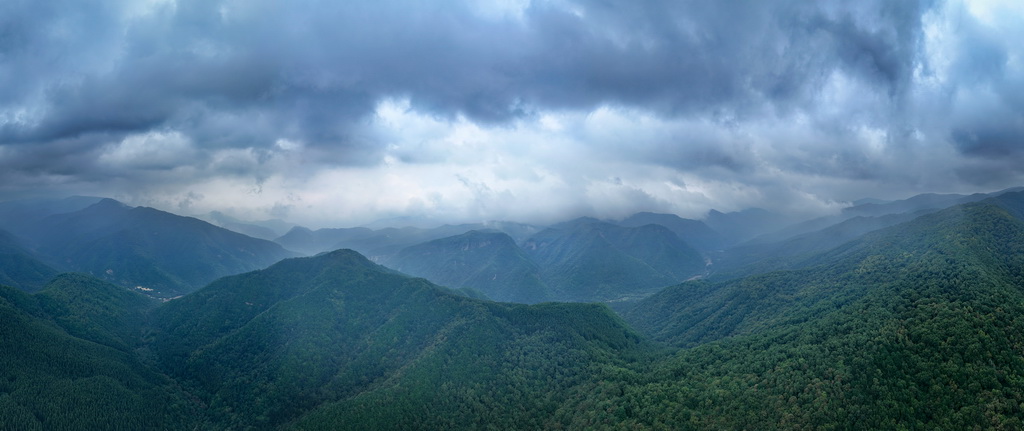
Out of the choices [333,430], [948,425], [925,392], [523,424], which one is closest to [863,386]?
[925,392]

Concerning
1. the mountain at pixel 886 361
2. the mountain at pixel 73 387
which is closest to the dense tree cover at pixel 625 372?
the mountain at pixel 886 361

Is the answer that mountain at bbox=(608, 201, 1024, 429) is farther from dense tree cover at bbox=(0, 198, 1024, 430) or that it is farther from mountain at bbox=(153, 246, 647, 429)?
mountain at bbox=(153, 246, 647, 429)

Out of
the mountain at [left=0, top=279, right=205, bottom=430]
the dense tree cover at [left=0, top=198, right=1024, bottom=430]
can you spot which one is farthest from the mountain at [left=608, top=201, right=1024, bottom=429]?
the mountain at [left=0, top=279, right=205, bottom=430]

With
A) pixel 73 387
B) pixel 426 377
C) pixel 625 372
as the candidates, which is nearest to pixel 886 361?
pixel 625 372

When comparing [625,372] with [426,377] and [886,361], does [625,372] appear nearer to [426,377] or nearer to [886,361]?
[426,377]

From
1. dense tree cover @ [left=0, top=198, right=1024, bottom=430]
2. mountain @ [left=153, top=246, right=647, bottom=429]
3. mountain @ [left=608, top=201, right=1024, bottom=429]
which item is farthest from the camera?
mountain @ [left=153, top=246, right=647, bottom=429]

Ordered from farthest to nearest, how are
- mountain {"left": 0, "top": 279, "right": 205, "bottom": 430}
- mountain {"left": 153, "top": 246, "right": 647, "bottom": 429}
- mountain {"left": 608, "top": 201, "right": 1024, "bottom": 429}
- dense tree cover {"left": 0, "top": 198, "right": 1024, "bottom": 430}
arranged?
mountain {"left": 153, "top": 246, "right": 647, "bottom": 429} < mountain {"left": 0, "top": 279, "right": 205, "bottom": 430} < dense tree cover {"left": 0, "top": 198, "right": 1024, "bottom": 430} < mountain {"left": 608, "top": 201, "right": 1024, "bottom": 429}
